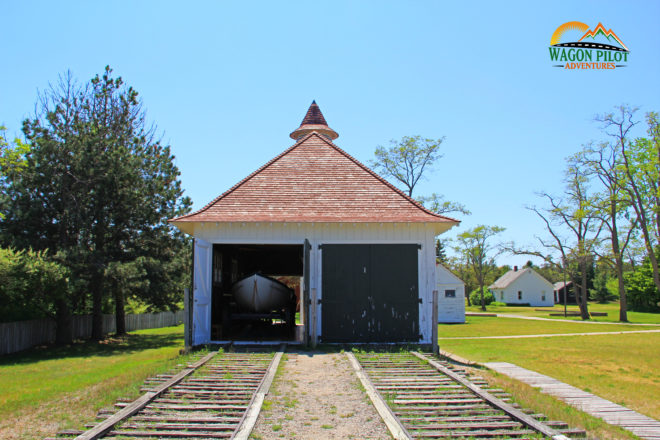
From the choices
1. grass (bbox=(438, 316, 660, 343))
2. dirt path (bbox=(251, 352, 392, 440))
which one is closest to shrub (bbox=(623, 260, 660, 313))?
grass (bbox=(438, 316, 660, 343))

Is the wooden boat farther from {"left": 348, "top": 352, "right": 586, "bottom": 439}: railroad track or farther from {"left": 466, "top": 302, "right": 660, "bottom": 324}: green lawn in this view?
{"left": 466, "top": 302, "right": 660, "bottom": 324}: green lawn

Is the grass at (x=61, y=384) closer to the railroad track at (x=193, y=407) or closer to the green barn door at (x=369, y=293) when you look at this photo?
the railroad track at (x=193, y=407)

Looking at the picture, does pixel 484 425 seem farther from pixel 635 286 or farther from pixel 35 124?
pixel 635 286

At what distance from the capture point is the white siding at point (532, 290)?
2940 inches

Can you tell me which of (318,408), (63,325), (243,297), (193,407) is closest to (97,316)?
(63,325)

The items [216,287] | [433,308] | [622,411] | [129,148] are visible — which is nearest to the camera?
[622,411]

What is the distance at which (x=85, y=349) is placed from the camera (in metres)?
20.9

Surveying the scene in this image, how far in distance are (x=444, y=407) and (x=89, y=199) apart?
19.2 m

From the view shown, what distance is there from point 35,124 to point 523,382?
21.5 metres

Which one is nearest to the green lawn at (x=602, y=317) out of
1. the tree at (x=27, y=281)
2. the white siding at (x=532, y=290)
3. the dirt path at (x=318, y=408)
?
the white siding at (x=532, y=290)

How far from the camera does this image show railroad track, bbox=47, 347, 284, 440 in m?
6.09

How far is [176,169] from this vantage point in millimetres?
25750

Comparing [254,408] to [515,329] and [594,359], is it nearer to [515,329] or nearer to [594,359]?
[594,359]

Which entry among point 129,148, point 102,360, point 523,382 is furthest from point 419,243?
point 129,148
